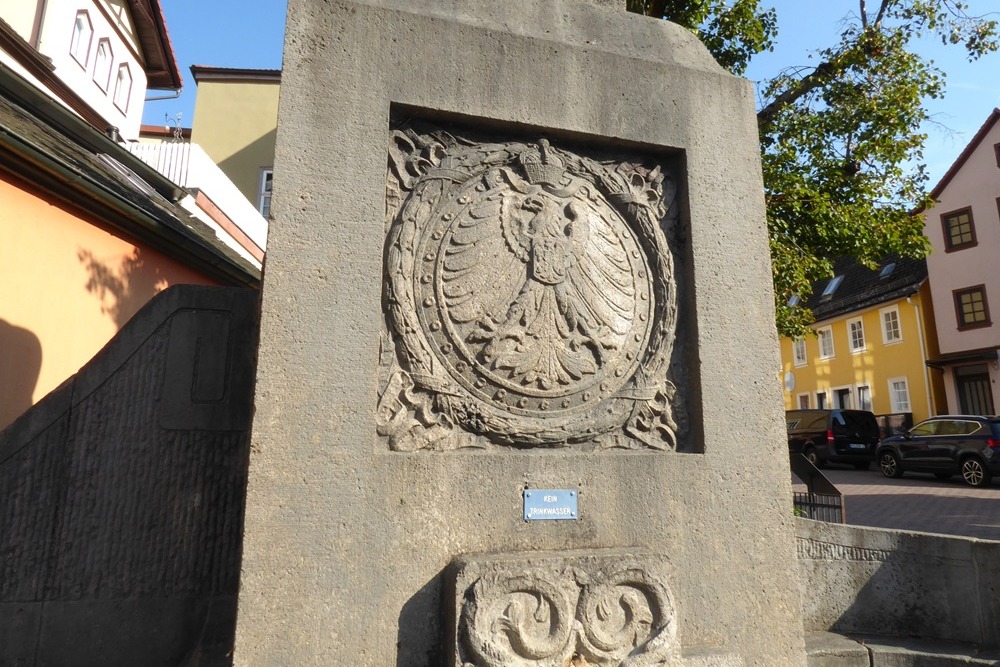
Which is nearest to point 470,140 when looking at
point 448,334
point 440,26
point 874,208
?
point 440,26

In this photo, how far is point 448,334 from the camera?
119 inches

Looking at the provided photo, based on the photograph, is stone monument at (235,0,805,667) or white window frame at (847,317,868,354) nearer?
stone monument at (235,0,805,667)

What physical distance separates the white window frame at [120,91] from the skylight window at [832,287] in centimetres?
2593

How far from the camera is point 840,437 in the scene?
1873cm

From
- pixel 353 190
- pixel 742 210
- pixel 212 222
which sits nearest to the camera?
pixel 353 190

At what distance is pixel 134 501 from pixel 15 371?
12.1ft

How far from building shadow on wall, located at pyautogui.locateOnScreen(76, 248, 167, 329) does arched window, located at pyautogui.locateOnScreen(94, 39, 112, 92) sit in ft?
39.9

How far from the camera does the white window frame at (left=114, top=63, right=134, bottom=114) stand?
57.6ft

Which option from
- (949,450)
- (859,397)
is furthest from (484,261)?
(859,397)

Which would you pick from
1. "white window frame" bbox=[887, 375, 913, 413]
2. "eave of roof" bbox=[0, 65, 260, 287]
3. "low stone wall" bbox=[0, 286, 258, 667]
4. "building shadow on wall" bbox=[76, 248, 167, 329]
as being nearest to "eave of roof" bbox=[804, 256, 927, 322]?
"white window frame" bbox=[887, 375, 913, 413]

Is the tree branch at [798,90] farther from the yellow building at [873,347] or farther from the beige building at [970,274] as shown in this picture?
the beige building at [970,274]

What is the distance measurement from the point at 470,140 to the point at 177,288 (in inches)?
66.4

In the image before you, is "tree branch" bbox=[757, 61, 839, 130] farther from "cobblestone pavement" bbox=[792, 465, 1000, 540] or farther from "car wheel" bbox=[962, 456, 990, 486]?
"car wheel" bbox=[962, 456, 990, 486]

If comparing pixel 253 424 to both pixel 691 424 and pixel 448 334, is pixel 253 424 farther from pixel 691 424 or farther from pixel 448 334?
pixel 691 424
